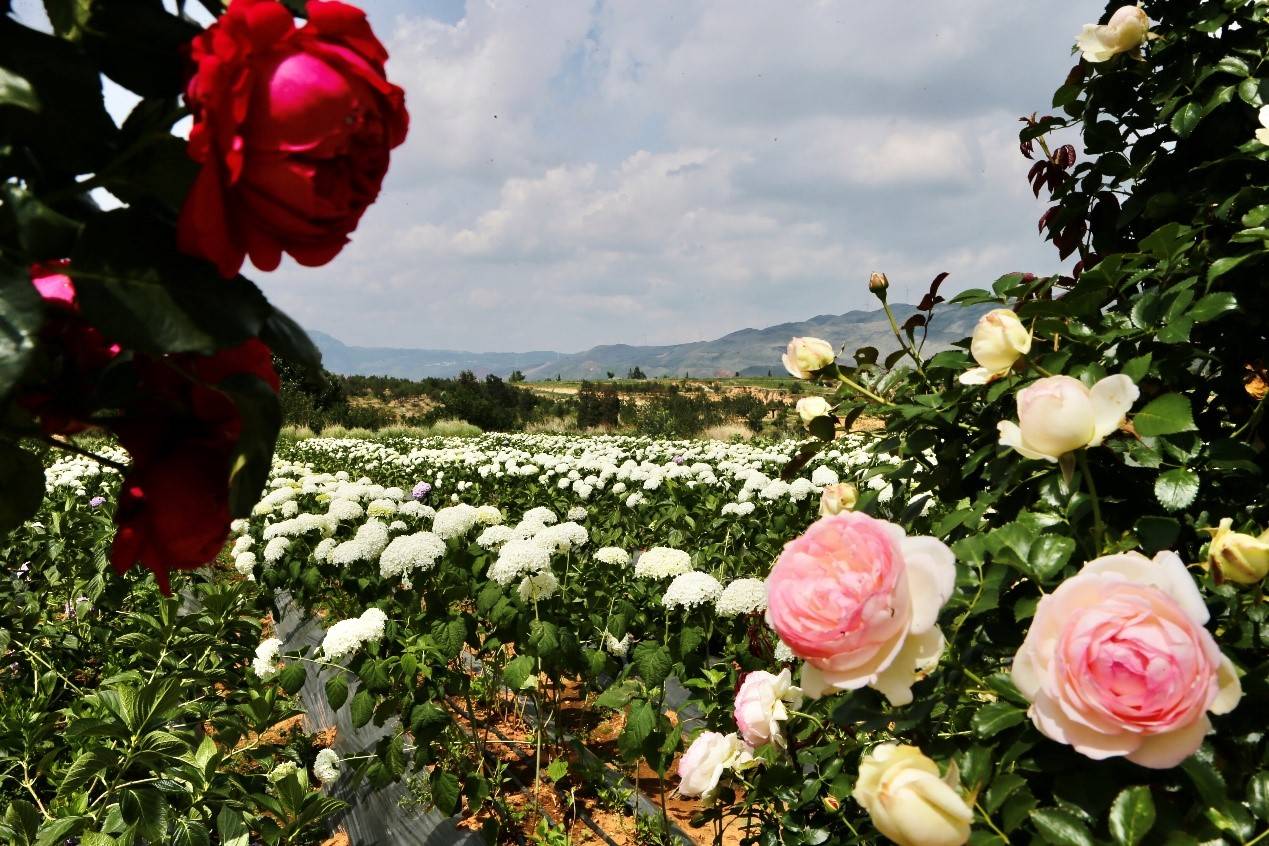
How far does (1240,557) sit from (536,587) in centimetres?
195

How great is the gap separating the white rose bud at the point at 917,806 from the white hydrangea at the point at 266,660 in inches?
94.0

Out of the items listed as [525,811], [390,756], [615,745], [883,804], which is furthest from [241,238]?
[615,745]

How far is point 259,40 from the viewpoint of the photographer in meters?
0.31

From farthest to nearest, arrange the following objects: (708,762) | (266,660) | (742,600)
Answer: (266,660) → (742,600) → (708,762)

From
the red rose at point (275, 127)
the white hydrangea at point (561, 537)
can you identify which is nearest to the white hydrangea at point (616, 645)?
the white hydrangea at point (561, 537)

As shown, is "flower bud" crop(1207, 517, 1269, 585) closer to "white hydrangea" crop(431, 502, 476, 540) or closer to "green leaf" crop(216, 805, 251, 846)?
"green leaf" crop(216, 805, 251, 846)

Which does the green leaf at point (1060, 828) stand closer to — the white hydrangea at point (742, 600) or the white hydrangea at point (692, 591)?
the white hydrangea at point (742, 600)

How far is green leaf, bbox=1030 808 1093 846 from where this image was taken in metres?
0.59

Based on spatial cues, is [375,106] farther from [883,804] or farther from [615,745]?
[615,745]

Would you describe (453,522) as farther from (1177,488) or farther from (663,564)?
(1177,488)

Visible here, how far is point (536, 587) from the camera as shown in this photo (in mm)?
2355

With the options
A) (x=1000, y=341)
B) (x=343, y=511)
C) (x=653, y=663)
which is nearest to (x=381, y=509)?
(x=343, y=511)

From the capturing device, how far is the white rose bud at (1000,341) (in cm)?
92

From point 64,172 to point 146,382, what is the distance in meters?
0.11
